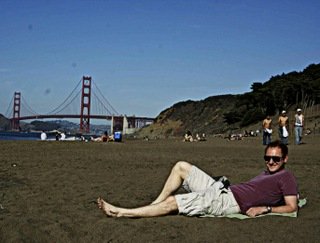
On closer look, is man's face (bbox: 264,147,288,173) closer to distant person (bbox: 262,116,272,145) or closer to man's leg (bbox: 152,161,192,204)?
man's leg (bbox: 152,161,192,204)

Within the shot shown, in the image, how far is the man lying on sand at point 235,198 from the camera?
3.99m

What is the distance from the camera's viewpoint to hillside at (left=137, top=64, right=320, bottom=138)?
144 feet

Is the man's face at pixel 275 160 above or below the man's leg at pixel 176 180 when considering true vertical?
above

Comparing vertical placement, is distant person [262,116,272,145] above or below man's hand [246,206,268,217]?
above

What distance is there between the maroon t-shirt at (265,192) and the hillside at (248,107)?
89.9 feet

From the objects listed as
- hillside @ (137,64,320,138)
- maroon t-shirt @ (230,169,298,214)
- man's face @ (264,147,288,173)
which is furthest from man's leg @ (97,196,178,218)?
hillside @ (137,64,320,138)

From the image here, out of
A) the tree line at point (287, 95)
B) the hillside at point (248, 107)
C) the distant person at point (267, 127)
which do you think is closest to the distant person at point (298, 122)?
the distant person at point (267, 127)

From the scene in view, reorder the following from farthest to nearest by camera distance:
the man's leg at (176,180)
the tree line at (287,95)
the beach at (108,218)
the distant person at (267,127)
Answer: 1. the tree line at (287,95)
2. the distant person at (267,127)
3. the man's leg at (176,180)
4. the beach at (108,218)

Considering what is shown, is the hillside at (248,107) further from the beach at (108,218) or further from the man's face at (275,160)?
the man's face at (275,160)

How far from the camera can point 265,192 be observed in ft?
13.4

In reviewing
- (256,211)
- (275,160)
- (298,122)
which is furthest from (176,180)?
(298,122)

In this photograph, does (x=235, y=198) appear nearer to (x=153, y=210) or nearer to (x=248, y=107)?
(x=153, y=210)

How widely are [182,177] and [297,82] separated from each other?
1670 inches

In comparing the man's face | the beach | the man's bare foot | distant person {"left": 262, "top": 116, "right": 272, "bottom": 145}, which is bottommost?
the beach
